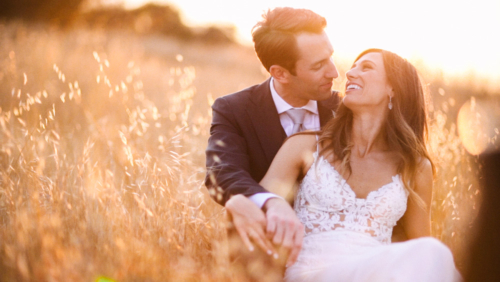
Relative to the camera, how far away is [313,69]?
3414 millimetres

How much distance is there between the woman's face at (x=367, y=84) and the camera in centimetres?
271

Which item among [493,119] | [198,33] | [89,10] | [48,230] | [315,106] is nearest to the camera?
[48,230]

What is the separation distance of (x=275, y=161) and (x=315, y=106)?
945mm

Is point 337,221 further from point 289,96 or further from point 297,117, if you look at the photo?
point 289,96

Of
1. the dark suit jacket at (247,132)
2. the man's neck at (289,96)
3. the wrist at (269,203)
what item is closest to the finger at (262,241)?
the wrist at (269,203)

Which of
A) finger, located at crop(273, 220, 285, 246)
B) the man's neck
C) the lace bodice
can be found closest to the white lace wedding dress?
the lace bodice

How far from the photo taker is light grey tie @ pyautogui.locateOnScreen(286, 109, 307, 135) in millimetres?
3260

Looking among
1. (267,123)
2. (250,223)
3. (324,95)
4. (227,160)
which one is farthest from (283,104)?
(250,223)

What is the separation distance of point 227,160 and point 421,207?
1.21 m

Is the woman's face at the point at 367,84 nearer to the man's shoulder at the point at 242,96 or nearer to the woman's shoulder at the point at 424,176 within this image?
the woman's shoulder at the point at 424,176

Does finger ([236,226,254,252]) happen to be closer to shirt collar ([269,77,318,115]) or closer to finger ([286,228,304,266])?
finger ([286,228,304,266])

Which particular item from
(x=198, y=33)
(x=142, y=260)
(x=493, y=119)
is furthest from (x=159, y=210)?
(x=198, y=33)

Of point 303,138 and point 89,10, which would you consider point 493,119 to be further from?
point 89,10

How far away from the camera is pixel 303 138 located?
2.76 m
